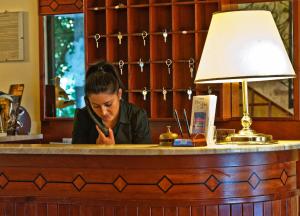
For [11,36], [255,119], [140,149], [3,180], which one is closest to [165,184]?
[140,149]

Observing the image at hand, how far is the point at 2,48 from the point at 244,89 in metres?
3.06

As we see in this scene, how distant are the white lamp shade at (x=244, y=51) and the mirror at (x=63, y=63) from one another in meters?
2.37

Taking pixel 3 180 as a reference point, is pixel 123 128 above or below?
above

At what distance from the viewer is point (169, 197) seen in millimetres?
2959

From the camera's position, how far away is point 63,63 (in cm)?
553

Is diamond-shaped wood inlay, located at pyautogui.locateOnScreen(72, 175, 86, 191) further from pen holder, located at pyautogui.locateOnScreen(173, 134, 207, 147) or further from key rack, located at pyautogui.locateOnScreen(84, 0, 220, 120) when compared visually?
key rack, located at pyautogui.locateOnScreen(84, 0, 220, 120)

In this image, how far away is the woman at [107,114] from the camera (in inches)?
135

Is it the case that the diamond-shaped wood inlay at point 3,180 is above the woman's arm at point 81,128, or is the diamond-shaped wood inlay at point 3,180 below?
below

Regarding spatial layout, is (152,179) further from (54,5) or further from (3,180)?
(54,5)

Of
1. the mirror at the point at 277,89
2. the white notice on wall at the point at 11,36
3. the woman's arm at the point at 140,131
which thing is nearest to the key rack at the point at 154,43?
the mirror at the point at 277,89

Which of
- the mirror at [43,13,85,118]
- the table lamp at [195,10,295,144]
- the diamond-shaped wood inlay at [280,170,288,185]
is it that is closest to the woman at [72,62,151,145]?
the table lamp at [195,10,295,144]

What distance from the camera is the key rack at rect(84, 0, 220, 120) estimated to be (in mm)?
4922

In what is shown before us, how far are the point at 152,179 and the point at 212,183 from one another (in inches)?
11.1

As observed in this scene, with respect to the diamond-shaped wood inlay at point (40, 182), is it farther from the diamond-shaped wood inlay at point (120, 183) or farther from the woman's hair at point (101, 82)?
the woman's hair at point (101, 82)
